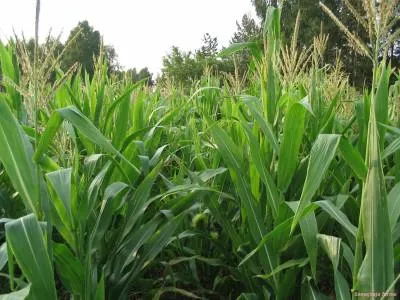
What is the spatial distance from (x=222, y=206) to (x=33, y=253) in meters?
0.95

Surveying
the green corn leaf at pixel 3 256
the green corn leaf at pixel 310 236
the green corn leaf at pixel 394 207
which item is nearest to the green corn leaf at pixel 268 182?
the green corn leaf at pixel 310 236

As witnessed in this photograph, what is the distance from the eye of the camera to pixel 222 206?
6.23 ft

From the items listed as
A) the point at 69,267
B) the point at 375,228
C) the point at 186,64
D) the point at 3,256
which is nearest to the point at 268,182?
the point at 375,228

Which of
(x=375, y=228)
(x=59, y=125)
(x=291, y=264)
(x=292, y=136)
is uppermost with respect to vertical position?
(x=59, y=125)

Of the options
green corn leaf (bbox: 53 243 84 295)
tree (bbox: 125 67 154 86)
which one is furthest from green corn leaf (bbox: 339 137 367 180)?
tree (bbox: 125 67 154 86)

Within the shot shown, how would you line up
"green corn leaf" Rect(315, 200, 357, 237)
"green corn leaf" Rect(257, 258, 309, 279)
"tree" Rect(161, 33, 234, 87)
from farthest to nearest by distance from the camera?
"tree" Rect(161, 33, 234, 87)
"green corn leaf" Rect(257, 258, 309, 279)
"green corn leaf" Rect(315, 200, 357, 237)

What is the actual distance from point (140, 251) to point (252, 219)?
1.52ft

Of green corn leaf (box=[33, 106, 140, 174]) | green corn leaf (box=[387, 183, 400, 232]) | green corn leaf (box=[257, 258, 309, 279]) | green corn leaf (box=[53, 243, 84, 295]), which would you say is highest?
green corn leaf (box=[33, 106, 140, 174])

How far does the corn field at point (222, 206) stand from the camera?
1096mm

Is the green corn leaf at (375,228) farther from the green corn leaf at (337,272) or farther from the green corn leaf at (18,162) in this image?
the green corn leaf at (18,162)

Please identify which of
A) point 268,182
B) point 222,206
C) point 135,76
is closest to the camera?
point 268,182

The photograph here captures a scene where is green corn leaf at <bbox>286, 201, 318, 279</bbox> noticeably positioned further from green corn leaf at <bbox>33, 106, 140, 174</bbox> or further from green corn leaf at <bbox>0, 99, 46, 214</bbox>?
green corn leaf at <bbox>0, 99, 46, 214</bbox>

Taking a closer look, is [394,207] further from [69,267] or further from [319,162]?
[69,267]

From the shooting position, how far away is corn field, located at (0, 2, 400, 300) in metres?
1.10
